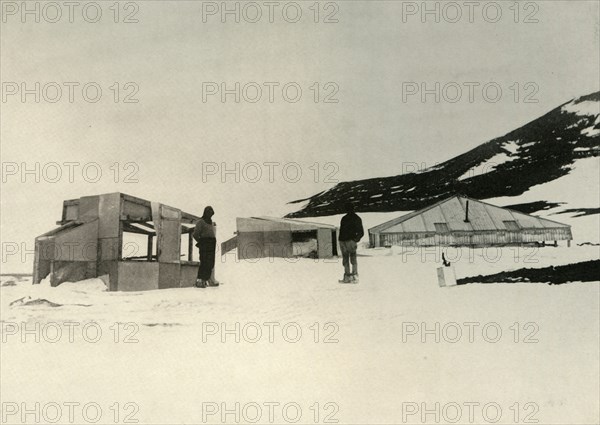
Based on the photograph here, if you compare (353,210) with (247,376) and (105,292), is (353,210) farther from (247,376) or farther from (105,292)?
(105,292)

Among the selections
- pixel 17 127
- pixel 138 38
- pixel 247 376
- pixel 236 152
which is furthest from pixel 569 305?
pixel 17 127

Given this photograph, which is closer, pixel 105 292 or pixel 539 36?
pixel 105 292

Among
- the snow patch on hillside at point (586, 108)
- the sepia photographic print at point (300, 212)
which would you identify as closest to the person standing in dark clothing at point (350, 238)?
the sepia photographic print at point (300, 212)

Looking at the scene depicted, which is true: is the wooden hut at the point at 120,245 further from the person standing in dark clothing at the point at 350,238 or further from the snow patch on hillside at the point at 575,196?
the snow patch on hillside at the point at 575,196

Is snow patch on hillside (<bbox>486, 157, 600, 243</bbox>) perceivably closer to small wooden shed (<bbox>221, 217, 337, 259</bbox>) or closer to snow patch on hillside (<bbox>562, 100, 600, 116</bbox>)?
snow patch on hillside (<bbox>562, 100, 600, 116</bbox>)

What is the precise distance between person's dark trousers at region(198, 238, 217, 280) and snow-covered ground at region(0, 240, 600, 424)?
0.44ft

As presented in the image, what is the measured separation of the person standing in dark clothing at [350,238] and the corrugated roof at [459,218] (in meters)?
0.08

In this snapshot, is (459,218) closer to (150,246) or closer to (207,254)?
(207,254)

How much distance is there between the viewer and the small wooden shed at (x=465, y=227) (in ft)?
8.45

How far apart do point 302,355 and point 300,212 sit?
2.30 feet

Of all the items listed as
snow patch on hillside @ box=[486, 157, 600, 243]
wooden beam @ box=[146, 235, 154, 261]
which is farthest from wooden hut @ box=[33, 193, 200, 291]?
snow patch on hillside @ box=[486, 157, 600, 243]

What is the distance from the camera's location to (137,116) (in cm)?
262

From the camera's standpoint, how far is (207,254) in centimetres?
257

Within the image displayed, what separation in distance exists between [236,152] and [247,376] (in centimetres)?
111
